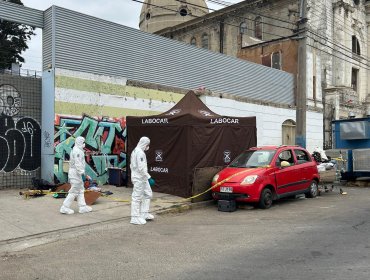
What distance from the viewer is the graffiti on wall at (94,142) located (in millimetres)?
13164

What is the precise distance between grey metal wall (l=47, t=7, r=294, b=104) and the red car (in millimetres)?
6277

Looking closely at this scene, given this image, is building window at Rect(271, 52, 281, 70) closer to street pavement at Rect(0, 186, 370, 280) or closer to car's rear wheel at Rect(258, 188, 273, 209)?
car's rear wheel at Rect(258, 188, 273, 209)

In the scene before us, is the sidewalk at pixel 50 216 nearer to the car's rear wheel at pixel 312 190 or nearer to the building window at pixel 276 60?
the car's rear wheel at pixel 312 190

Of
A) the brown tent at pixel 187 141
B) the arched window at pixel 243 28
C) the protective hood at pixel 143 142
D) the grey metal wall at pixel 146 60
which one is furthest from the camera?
the arched window at pixel 243 28

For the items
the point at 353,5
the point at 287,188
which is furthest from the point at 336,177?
the point at 353,5

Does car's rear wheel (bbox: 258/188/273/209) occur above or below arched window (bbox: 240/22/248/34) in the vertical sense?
below

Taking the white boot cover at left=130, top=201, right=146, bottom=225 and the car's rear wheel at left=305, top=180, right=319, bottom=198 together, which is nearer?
the white boot cover at left=130, top=201, right=146, bottom=225

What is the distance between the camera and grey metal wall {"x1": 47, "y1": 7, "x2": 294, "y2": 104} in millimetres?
13695

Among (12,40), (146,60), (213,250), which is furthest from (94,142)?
(12,40)

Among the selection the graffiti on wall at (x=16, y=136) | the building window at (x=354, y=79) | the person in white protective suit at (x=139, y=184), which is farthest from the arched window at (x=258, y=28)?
the person in white protective suit at (x=139, y=184)

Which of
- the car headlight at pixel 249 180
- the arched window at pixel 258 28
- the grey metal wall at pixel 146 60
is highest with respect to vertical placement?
the arched window at pixel 258 28

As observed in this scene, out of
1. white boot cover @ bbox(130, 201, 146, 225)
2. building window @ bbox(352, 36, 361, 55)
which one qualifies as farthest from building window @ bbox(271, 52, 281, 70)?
white boot cover @ bbox(130, 201, 146, 225)

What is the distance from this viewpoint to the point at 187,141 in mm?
11781

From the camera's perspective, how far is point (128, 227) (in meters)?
8.75
